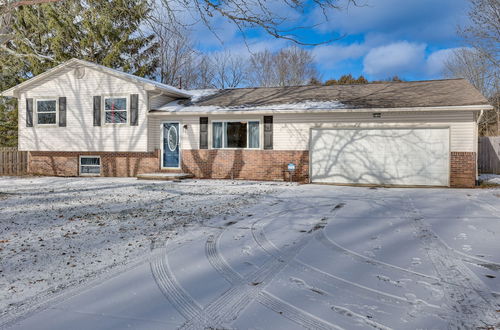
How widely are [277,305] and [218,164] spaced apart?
11525 mm

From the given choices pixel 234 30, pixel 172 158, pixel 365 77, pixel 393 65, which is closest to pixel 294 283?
pixel 234 30

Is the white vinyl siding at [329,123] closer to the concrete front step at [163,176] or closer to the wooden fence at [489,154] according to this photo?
the concrete front step at [163,176]

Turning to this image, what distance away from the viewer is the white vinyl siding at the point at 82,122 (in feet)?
47.6

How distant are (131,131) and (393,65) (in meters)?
26.8

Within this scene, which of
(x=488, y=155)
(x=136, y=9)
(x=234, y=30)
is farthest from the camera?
(x=488, y=155)

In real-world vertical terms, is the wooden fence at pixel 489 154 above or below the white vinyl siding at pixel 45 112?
below

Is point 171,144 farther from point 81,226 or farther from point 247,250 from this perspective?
point 247,250

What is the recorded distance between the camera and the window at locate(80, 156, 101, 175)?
50.3ft

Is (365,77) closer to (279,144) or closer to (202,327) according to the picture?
(279,144)

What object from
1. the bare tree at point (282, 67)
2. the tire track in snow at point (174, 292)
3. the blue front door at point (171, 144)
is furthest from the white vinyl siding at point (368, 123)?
the bare tree at point (282, 67)

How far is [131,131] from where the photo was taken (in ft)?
47.6

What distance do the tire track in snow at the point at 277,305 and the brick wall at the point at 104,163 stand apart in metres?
11.6

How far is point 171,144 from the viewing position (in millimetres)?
14719

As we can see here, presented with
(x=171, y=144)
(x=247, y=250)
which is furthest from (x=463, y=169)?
(x=171, y=144)
